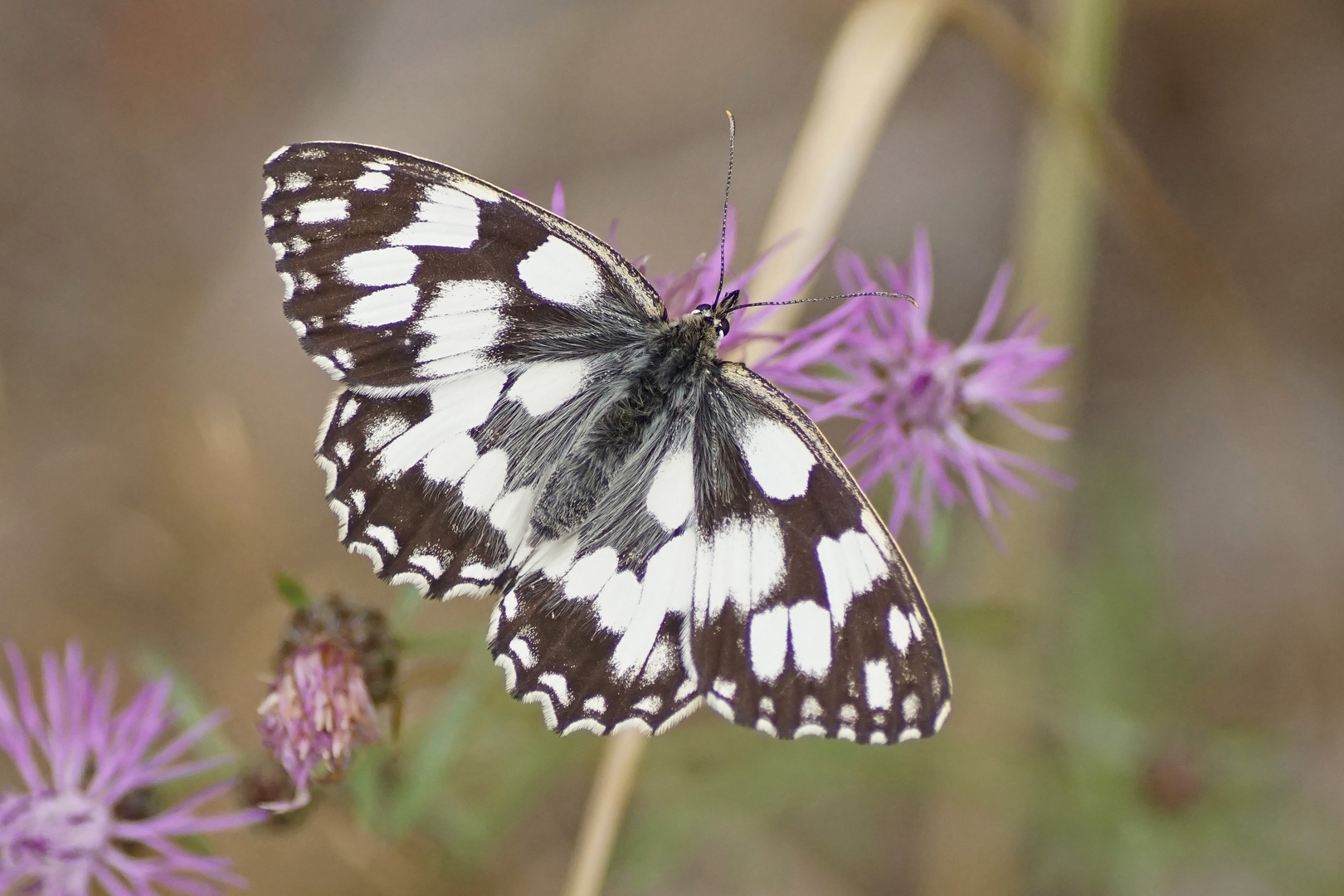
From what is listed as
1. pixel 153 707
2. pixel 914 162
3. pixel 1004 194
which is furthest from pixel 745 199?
pixel 153 707

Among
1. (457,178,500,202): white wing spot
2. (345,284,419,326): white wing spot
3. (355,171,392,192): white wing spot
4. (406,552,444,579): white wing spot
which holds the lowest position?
(406,552,444,579): white wing spot

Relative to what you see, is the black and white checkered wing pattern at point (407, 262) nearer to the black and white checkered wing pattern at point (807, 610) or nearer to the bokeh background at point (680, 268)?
the black and white checkered wing pattern at point (807, 610)

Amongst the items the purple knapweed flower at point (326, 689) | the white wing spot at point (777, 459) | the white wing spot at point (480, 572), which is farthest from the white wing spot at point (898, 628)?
the purple knapweed flower at point (326, 689)

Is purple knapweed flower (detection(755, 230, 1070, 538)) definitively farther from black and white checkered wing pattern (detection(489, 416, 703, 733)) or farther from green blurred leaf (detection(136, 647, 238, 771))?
green blurred leaf (detection(136, 647, 238, 771))

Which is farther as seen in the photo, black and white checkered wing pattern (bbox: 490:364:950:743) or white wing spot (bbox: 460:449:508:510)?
white wing spot (bbox: 460:449:508:510)

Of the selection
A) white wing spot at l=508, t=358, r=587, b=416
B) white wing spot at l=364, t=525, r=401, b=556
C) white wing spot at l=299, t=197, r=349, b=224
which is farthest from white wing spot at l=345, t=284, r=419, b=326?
white wing spot at l=364, t=525, r=401, b=556
